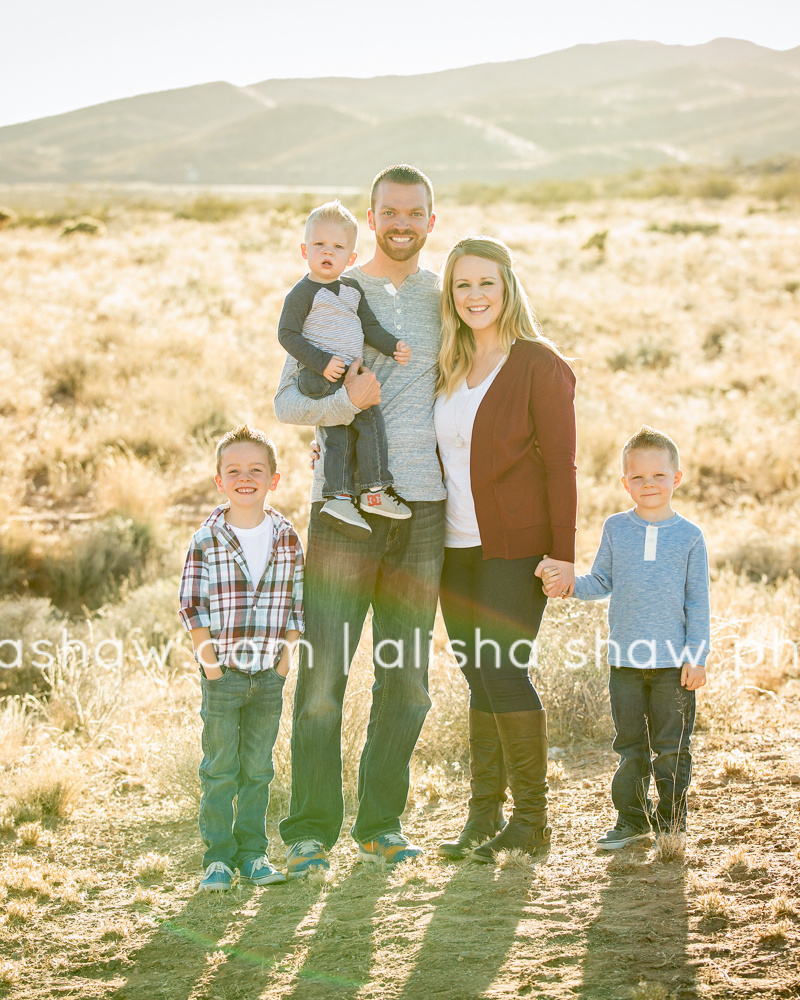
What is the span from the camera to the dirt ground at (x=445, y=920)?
2701 millimetres

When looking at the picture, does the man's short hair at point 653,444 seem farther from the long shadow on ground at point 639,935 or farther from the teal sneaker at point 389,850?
the teal sneaker at point 389,850

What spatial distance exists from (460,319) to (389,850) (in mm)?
1989

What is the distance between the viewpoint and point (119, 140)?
15662 centimetres

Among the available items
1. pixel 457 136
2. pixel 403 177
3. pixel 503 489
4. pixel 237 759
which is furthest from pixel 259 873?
pixel 457 136

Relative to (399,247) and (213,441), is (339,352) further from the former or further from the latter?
(213,441)

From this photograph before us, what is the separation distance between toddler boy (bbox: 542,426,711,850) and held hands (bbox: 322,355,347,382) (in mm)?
1005

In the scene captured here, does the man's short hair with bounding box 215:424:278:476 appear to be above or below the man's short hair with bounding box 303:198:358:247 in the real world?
below

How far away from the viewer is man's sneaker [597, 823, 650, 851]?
3549 millimetres

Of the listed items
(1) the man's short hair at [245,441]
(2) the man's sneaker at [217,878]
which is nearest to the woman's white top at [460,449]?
(1) the man's short hair at [245,441]

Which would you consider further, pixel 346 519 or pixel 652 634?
pixel 652 634

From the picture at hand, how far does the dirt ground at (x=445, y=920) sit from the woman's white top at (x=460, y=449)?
119 cm

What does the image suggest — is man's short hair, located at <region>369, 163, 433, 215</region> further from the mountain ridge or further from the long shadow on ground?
the mountain ridge

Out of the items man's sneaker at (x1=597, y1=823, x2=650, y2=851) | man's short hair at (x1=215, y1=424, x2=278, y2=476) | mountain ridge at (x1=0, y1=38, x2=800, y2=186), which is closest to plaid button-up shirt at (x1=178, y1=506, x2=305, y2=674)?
man's short hair at (x1=215, y1=424, x2=278, y2=476)

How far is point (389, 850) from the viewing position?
362cm
